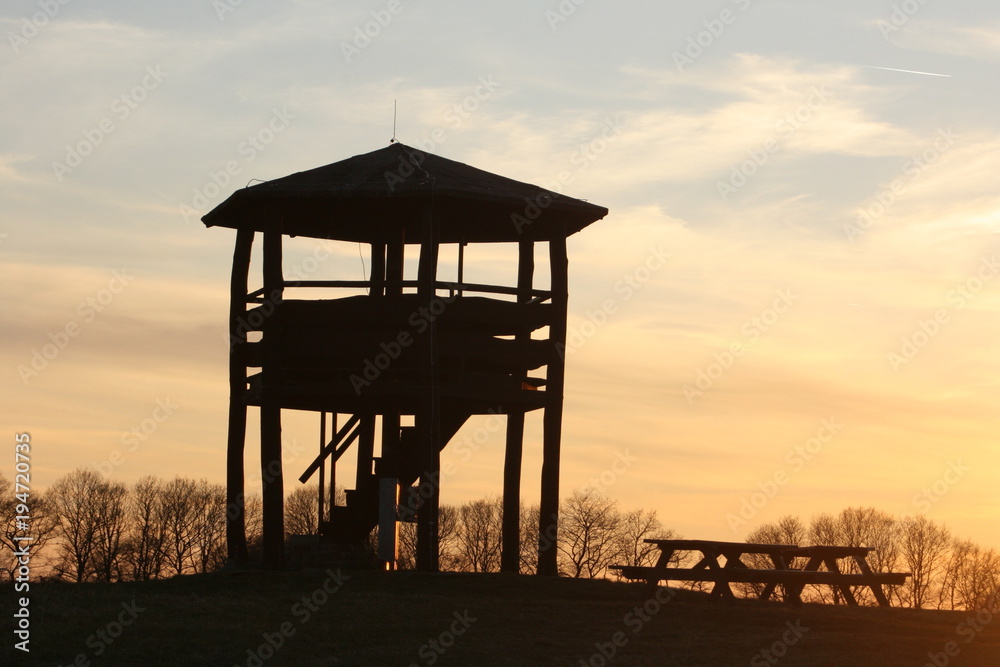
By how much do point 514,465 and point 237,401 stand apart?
18.2 ft

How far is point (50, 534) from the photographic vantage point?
70500 millimetres

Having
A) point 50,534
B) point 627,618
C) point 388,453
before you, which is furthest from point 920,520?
point 627,618

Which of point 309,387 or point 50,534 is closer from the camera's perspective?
point 309,387

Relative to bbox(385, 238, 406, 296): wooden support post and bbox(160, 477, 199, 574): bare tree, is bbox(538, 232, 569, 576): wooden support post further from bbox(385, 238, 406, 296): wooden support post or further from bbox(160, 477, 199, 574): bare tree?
bbox(160, 477, 199, 574): bare tree

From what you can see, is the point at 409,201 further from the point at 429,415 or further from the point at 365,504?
the point at 365,504

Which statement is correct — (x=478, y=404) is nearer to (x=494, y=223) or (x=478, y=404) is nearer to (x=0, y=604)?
(x=494, y=223)

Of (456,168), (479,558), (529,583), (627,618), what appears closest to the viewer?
(627,618)

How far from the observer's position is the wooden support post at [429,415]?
24166 millimetres

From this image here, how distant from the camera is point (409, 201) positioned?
25.0m

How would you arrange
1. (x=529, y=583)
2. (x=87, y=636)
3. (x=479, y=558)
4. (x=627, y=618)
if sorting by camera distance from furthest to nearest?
(x=479, y=558)
(x=529, y=583)
(x=627, y=618)
(x=87, y=636)

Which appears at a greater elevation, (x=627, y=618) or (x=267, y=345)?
(x=267, y=345)

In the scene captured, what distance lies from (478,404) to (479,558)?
5235 centimetres

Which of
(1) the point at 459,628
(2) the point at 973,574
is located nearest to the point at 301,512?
(2) the point at 973,574

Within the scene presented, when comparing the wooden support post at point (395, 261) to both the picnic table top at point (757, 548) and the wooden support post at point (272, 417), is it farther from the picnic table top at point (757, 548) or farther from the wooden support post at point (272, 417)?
the picnic table top at point (757, 548)
